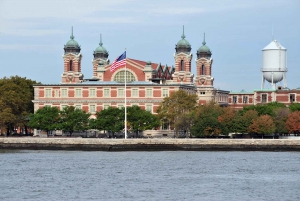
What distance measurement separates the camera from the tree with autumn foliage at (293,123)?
110m

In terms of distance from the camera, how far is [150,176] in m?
64.1

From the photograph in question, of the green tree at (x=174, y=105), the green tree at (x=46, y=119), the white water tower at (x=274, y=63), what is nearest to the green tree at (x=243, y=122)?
the green tree at (x=174, y=105)

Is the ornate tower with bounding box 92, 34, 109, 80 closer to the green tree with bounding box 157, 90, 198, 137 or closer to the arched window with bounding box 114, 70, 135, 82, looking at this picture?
the arched window with bounding box 114, 70, 135, 82

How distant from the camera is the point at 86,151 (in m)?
95.9

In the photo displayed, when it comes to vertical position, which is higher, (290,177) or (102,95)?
(102,95)

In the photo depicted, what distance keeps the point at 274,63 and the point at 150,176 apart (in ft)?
276

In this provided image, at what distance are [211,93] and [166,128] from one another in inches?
687

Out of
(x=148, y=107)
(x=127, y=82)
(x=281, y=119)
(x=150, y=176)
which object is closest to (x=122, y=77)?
(x=127, y=82)

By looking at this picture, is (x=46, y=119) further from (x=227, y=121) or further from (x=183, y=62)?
(x=183, y=62)

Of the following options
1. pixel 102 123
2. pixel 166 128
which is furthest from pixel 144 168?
pixel 166 128

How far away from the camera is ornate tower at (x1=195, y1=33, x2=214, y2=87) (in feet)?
456

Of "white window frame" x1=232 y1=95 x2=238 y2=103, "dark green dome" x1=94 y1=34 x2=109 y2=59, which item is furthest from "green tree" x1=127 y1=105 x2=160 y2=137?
"white window frame" x1=232 y1=95 x2=238 y2=103

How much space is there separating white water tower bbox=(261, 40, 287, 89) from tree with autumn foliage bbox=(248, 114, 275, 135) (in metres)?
35.5

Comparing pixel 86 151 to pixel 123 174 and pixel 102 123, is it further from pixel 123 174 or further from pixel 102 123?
pixel 123 174
